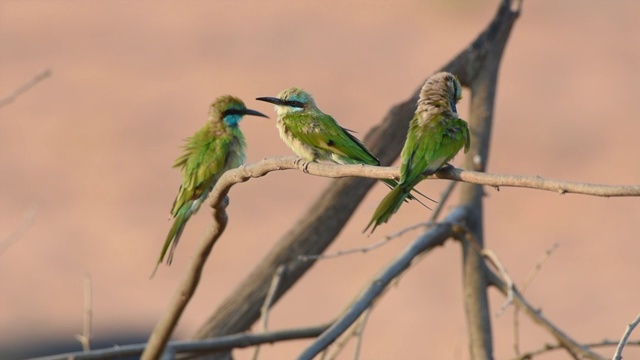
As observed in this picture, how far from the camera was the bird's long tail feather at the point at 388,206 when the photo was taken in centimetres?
249

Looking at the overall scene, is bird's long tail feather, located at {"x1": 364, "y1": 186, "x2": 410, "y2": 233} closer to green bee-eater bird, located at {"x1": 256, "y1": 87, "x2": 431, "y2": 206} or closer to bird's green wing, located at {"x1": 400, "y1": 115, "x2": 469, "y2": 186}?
bird's green wing, located at {"x1": 400, "y1": 115, "x2": 469, "y2": 186}

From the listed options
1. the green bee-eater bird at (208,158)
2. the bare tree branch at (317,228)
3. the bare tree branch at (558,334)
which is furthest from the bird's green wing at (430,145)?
the bare tree branch at (317,228)

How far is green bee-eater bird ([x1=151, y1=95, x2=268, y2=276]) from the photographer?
371 centimetres

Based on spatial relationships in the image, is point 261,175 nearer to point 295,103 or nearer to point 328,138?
point 328,138

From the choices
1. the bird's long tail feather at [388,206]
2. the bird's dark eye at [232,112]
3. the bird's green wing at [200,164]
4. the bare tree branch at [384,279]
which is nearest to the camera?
the bird's long tail feather at [388,206]

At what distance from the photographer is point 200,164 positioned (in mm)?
3768

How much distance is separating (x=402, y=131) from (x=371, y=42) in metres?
13.2

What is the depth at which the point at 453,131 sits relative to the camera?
2.81m

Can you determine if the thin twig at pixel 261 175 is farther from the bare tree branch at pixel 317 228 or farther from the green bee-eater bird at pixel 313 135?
the bare tree branch at pixel 317 228

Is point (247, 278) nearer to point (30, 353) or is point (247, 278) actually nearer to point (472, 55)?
point (472, 55)

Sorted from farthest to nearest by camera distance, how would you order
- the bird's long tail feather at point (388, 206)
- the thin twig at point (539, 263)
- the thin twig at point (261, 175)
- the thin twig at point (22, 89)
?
1. the thin twig at point (539, 263)
2. the thin twig at point (22, 89)
3. the bird's long tail feather at point (388, 206)
4. the thin twig at point (261, 175)

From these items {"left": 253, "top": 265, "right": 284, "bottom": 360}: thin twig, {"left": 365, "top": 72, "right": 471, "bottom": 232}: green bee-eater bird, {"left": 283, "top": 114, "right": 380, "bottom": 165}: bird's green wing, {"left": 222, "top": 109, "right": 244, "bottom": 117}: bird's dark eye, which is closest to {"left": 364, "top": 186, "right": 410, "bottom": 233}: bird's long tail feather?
{"left": 365, "top": 72, "right": 471, "bottom": 232}: green bee-eater bird

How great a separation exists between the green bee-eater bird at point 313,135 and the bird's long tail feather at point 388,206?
568 mm

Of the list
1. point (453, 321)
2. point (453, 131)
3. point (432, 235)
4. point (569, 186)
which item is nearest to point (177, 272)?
point (453, 321)
